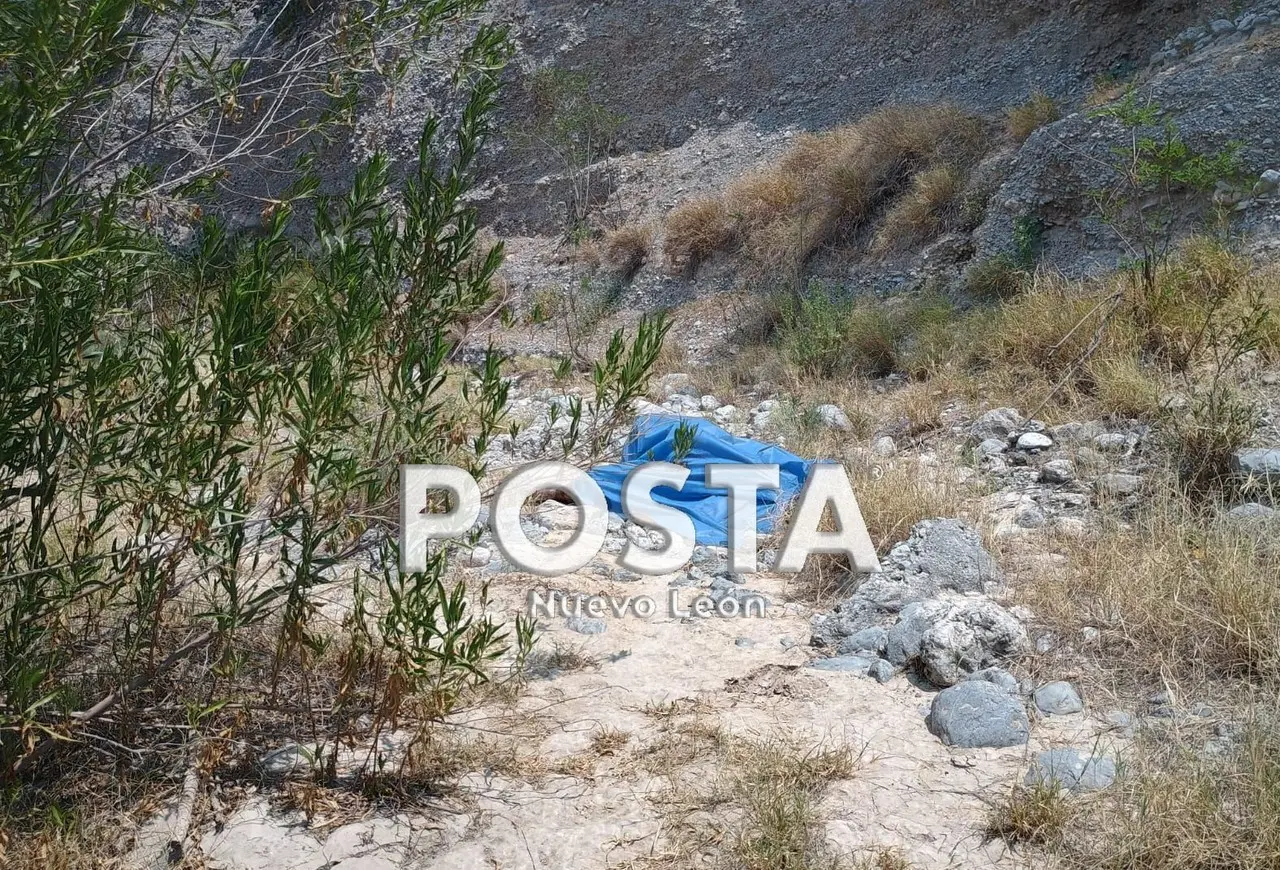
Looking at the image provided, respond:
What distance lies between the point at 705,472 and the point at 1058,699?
8.10 ft

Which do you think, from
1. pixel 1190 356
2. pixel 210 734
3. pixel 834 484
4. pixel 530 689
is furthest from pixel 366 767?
pixel 1190 356

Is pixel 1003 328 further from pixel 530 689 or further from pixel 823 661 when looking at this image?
pixel 530 689

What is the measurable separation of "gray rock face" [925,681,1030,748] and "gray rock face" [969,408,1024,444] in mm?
2506

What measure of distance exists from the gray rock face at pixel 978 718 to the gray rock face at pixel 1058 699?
8cm

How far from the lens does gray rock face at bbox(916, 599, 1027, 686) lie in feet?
8.94

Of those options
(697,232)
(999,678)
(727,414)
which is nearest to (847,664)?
(999,678)

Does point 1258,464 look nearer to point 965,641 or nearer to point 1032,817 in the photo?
point 965,641

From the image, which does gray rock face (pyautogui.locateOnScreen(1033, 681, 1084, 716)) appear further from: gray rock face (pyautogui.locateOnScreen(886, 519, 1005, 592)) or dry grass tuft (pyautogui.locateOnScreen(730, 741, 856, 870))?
gray rock face (pyautogui.locateOnScreen(886, 519, 1005, 592))

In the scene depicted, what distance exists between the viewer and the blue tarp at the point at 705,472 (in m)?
4.39

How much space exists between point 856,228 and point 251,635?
24.6ft

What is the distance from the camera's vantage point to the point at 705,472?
4859 mm

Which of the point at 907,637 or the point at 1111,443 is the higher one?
the point at 1111,443

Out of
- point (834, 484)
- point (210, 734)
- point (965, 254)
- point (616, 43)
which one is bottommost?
point (210, 734)

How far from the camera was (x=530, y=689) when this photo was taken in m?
2.88
